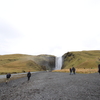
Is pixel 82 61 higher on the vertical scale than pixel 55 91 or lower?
higher

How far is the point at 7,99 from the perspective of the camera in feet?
34.6

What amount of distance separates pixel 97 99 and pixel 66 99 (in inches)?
105

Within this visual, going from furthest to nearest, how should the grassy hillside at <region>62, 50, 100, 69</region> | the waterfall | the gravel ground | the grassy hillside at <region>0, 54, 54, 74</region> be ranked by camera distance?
the waterfall, the grassy hillside at <region>62, 50, 100, 69</region>, the grassy hillside at <region>0, 54, 54, 74</region>, the gravel ground

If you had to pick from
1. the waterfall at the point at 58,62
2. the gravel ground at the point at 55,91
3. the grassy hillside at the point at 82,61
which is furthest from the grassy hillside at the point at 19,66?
the gravel ground at the point at 55,91

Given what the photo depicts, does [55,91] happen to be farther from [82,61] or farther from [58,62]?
[58,62]

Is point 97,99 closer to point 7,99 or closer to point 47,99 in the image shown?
point 47,99

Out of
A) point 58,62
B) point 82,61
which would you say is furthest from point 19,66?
point 58,62

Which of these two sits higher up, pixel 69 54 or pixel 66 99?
pixel 69 54

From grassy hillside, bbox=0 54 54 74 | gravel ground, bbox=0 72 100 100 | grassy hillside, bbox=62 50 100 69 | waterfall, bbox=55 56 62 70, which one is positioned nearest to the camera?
gravel ground, bbox=0 72 100 100

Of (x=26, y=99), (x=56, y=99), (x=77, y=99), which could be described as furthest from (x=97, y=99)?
(x=26, y=99)

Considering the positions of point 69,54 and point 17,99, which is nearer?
point 17,99

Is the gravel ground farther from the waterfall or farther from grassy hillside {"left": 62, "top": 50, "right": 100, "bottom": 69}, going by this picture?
the waterfall

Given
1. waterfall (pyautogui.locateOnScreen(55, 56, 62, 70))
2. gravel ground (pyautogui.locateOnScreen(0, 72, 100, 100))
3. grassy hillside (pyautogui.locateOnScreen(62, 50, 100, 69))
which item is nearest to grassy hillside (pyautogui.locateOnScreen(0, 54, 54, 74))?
waterfall (pyautogui.locateOnScreen(55, 56, 62, 70))

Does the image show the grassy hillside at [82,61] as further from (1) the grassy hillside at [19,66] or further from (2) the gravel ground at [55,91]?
(2) the gravel ground at [55,91]
